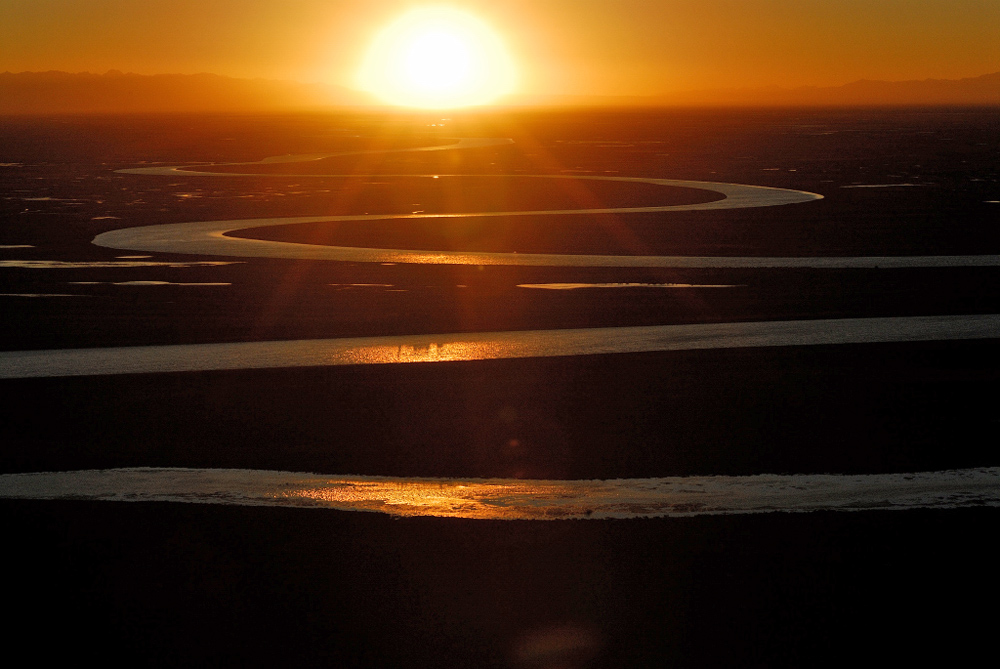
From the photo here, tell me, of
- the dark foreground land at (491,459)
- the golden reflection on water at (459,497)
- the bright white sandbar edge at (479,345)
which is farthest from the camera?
the bright white sandbar edge at (479,345)

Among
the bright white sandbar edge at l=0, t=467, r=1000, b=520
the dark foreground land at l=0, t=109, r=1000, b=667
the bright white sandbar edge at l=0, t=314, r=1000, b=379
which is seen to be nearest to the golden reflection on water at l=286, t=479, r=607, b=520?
the bright white sandbar edge at l=0, t=467, r=1000, b=520

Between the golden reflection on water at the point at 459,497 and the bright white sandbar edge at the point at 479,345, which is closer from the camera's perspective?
the golden reflection on water at the point at 459,497

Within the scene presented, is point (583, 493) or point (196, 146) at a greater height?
point (583, 493)

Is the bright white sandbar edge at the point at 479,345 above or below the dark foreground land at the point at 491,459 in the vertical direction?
below

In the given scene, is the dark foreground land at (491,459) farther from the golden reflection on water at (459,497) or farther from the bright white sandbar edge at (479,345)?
the bright white sandbar edge at (479,345)

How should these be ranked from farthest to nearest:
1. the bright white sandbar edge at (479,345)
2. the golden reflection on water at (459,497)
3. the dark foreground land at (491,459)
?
the bright white sandbar edge at (479,345)
the golden reflection on water at (459,497)
the dark foreground land at (491,459)

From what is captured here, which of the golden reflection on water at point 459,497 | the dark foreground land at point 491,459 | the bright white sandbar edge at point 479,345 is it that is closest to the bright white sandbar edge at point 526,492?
the golden reflection on water at point 459,497

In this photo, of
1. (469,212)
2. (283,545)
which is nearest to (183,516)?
(283,545)

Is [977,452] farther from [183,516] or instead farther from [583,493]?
[183,516]
